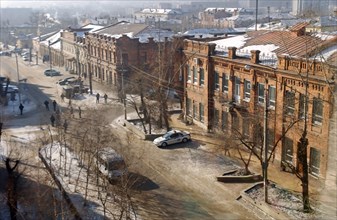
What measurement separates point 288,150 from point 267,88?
4.08 m

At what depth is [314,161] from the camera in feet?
82.2

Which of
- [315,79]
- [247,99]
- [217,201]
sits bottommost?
[217,201]

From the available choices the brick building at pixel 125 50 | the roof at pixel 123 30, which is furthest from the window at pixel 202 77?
the roof at pixel 123 30

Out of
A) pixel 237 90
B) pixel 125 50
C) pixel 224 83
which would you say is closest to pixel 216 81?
pixel 224 83

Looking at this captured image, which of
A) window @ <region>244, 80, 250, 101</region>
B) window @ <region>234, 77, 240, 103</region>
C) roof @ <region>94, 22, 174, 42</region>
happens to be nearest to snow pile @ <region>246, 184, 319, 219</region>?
window @ <region>244, 80, 250, 101</region>

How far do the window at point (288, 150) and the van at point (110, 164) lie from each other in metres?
10.1

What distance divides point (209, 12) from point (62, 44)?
241 feet

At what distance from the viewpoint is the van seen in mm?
24681

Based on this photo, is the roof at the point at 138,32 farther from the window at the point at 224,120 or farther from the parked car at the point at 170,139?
the parked car at the point at 170,139

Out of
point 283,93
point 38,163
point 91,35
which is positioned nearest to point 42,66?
point 91,35

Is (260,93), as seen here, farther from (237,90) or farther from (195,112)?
(195,112)

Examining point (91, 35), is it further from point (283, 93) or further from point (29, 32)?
point (29, 32)

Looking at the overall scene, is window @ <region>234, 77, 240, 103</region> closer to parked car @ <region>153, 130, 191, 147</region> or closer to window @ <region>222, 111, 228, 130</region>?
window @ <region>222, 111, 228, 130</region>

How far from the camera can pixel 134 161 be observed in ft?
93.5
